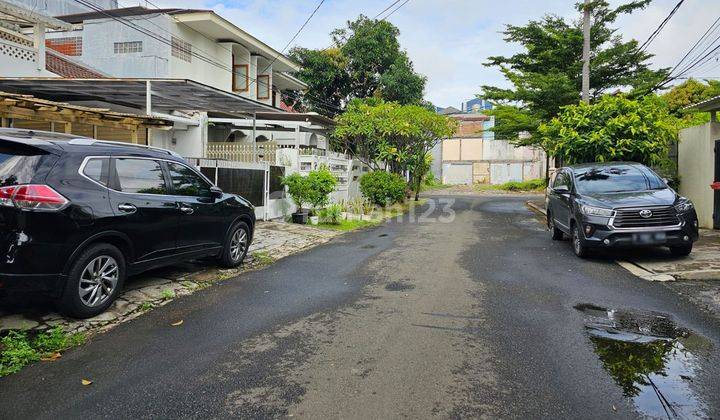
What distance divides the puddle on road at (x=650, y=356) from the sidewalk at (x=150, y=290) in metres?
4.77

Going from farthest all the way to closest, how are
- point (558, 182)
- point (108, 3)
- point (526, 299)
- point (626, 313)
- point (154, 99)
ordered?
point (108, 3), point (154, 99), point (558, 182), point (526, 299), point (626, 313)

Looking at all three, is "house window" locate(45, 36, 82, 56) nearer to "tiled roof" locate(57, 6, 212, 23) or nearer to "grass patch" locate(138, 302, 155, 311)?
"tiled roof" locate(57, 6, 212, 23)

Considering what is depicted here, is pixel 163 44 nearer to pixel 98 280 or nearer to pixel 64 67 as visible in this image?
pixel 64 67

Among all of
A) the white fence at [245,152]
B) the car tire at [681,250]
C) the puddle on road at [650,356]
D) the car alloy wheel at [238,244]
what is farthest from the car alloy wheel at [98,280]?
the white fence at [245,152]

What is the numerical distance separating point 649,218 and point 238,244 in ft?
21.7

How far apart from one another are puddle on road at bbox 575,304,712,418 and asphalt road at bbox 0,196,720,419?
2cm

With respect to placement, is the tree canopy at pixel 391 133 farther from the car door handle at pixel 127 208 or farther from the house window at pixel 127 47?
the car door handle at pixel 127 208

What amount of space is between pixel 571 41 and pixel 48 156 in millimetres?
19770

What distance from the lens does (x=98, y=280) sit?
5.39 meters

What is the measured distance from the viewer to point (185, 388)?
3744mm

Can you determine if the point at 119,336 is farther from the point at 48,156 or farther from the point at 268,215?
the point at 268,215

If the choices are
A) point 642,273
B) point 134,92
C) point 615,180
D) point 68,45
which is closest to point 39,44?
point 134,92

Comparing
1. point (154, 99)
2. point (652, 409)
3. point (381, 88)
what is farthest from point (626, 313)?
point (381, 88)

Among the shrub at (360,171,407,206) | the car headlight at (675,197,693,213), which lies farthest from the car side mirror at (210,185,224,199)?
the shrub at (360,171,407,206)
